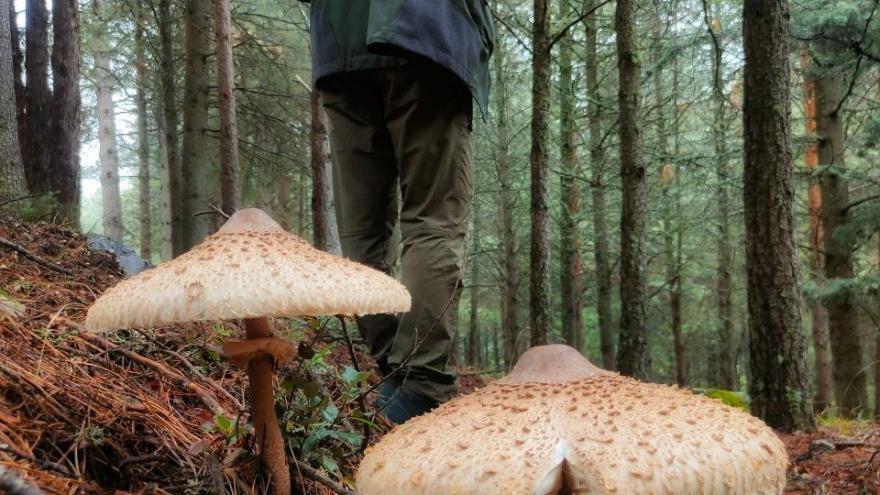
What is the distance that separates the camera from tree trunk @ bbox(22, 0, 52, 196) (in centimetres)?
784

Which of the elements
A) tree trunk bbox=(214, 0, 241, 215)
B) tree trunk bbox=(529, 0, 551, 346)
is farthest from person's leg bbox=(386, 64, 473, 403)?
tree trunk bbox=(214, 0, 241, 215)

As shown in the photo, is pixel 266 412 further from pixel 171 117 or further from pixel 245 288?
pixel 171 117

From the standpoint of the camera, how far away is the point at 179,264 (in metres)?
1.61

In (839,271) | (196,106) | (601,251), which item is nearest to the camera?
(196,106)

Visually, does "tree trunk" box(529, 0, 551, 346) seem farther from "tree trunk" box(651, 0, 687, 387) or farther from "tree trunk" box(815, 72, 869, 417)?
"tree trunk" box(815, 72, 869, 417)

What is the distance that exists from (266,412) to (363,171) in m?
1.59

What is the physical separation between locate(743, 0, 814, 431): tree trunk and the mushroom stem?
14.1 feet

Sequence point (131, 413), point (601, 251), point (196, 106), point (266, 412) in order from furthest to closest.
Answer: point (601, 251)
point (196, 106)
point (131, 413)
point (266, 412)

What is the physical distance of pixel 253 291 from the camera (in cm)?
149

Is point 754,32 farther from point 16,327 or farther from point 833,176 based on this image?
point 833,176

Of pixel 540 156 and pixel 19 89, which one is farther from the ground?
pixel 19 89

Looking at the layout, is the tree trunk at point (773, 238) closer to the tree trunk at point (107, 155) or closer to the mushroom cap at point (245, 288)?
the mushroom cap at point (245, 288)

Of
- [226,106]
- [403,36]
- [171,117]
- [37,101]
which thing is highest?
[171,117]

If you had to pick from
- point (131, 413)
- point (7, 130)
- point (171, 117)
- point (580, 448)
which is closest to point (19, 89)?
point (171, 117)
